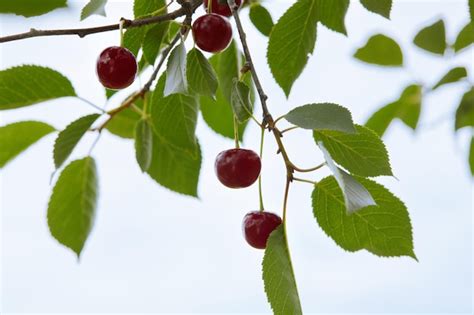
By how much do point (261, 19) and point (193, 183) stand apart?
9.4 inches

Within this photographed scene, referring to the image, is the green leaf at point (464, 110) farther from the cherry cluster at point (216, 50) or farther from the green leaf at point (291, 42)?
the cherry cluster at point (216, 50)

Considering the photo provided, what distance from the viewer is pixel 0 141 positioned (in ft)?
3.58

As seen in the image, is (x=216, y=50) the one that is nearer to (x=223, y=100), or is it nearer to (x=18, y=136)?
(x=223, y=100)

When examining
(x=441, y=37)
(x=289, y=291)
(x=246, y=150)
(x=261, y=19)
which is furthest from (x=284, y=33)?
(x=441, y=37)

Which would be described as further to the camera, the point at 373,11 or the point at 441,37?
the point at 441,37

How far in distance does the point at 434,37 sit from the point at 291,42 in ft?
1.45

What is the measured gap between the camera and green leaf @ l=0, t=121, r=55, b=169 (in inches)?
43.1

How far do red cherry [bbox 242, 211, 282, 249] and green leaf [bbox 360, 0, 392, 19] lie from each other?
242 millimetres

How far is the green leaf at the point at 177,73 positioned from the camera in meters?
0.68

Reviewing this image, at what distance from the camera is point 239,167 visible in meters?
0.75

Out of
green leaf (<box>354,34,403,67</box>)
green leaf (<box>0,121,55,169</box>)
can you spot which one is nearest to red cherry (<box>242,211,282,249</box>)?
green leaf (<box>0,121,55,169</box>)

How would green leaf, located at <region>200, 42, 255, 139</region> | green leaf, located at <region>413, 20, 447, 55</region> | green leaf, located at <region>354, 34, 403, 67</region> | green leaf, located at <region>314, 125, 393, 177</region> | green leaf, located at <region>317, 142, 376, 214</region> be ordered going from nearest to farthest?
green leaf, located at <region>317, 142, 376, 214</region>
green leaf, located at <region>314, 125, 393, 177</region>
green leaf, located at <region>200, 42, 255, 139</region>
green leaf, located at <region>413, 20, 447, 55</region>
green leaf, located at <region>354, 34, 403, 67</region>

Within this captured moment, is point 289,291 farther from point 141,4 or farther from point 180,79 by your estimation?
point 141,4

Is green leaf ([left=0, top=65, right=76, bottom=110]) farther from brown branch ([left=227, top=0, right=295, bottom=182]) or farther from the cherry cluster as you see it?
brown branch ([left=227, top=0, right=295, bottom=182])
